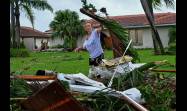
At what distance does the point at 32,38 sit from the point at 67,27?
11.5m

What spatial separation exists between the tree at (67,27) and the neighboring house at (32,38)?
7.14 m

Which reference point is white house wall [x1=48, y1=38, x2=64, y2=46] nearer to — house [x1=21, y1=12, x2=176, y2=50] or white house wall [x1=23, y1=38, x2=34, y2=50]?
house [x1=21, y1=12, x2=176, y2=50]

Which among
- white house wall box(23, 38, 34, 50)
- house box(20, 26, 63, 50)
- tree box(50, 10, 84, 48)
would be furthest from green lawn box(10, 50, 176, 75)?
white house wall box(23, 38, 34, 50)

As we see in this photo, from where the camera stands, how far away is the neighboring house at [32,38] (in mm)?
53403

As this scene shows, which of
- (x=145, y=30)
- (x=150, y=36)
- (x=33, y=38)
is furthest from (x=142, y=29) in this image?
(x=33, y=38)

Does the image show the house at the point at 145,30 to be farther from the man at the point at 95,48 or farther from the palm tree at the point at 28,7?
the man at the point at 95,48

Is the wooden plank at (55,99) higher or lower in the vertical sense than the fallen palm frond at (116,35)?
lower

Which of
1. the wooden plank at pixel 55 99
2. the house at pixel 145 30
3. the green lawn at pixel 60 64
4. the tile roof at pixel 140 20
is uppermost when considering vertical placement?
the tile roof at pixel 140 20

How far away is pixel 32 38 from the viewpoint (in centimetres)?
5428

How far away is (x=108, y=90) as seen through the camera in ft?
19.0

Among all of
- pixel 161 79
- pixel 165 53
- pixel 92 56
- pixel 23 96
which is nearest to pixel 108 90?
pixel 23 96

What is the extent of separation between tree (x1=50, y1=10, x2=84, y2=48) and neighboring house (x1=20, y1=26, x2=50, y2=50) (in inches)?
281

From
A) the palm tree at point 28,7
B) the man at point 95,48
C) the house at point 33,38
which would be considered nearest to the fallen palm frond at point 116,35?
the man at point 95,48

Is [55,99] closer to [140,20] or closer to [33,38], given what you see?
[140,20]
